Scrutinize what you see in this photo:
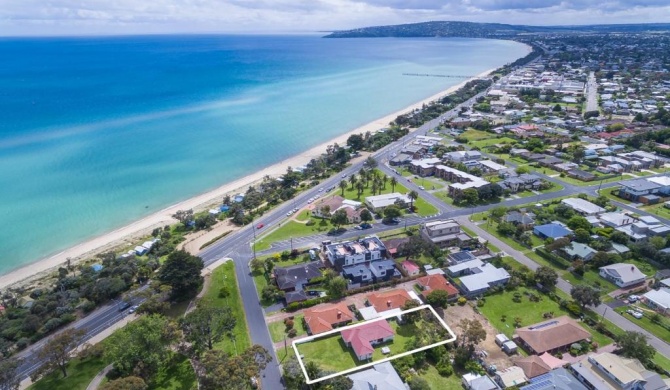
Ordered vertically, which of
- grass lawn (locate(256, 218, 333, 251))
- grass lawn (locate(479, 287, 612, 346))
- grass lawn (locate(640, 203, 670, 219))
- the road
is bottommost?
grass lawn (locate(479, 287, 612, 346))

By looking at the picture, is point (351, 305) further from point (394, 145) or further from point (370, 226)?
point (394, 145)

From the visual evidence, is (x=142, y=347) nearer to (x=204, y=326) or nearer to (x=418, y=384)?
(x=204, y=326)

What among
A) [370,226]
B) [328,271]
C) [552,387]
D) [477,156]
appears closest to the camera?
[552,387]

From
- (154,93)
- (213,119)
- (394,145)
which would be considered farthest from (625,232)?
(154,93)

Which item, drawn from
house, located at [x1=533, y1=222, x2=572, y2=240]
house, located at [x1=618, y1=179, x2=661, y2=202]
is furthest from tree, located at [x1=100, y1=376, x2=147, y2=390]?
house, located at [x1=618, y1=179, x2=661, y2=202]

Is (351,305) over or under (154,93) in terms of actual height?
under

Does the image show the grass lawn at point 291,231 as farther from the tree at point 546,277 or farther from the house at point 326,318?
the tree at point 546,277

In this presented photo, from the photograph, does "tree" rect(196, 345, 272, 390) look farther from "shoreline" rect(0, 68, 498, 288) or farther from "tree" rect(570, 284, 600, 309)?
"shoreline" rect(0, 68, 498, 288)

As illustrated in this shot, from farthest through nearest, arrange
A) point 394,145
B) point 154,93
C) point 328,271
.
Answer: point 154,93 → point 394,145 → point 328,271
